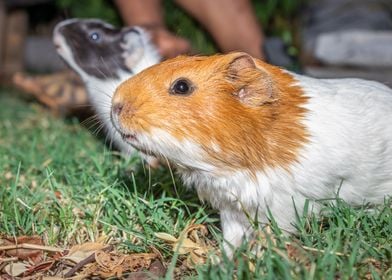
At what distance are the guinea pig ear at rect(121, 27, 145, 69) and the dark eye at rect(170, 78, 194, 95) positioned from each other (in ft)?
6.72

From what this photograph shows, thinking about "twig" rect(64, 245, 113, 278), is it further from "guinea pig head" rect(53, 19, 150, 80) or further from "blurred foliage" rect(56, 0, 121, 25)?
"blurred foliage" rect(56, 0, 121, 25)

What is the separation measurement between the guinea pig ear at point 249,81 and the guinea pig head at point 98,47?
2.07m

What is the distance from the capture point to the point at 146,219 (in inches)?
115

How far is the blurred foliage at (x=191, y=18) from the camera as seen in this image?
282 inches

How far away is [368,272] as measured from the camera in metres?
2.39

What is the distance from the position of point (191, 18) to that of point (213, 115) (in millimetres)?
4747

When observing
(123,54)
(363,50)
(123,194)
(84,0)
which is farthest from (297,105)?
(84,0)

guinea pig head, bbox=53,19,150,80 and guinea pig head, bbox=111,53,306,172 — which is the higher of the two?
guinea pig head, bbox=111,53,306,172

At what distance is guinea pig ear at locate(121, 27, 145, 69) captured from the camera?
461 cm

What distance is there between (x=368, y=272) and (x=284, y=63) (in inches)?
114

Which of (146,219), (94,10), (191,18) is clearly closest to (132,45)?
(146,219)

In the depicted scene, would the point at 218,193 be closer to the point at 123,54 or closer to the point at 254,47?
the point at 123,54

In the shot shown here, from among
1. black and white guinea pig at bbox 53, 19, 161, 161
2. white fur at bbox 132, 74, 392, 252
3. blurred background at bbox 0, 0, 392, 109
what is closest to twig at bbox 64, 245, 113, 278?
white fur at bbox 132, 74, 392, 252

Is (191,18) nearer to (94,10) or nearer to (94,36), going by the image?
(94,10)
